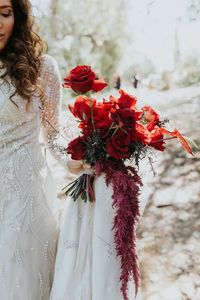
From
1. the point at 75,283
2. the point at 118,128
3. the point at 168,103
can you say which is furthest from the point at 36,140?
the point at 168,103

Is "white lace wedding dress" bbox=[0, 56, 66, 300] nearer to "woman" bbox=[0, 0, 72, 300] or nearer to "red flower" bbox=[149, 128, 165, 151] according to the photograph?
"woman" bbox=[0, 0, 72, 300]

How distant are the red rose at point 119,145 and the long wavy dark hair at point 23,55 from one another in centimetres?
43

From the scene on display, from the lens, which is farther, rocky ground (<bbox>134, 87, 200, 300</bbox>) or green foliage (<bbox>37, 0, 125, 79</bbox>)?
green foliage (<bbox>37, 0, 125, 79</bbox>)

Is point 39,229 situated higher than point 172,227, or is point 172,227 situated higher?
point 39,229

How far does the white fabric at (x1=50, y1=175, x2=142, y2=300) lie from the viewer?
1743 millimetres

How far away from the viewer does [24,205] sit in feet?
6.18

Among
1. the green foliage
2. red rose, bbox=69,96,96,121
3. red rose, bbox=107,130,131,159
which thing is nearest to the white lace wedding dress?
red rose, bbox=69,96,96,121

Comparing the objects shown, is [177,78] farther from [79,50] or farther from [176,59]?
[79,50]

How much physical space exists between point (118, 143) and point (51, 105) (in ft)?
1.74

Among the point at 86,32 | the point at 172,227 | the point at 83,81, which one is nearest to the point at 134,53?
the point at 86,32

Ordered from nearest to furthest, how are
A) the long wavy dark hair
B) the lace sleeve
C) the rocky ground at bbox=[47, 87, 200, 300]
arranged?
the long wavy dark hair
the lace sleeve
the rocky ground at bbox=[47, 87, 200, 300]

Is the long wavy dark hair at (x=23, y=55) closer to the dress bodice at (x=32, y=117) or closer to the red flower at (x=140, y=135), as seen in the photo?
the dress bodice at (x=32, y=117)

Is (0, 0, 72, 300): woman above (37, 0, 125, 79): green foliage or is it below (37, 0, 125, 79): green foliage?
above

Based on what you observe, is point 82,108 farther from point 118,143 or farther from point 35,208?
point 35,208
